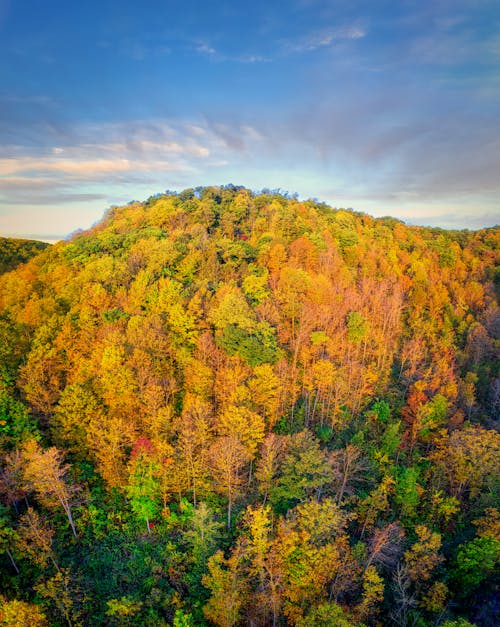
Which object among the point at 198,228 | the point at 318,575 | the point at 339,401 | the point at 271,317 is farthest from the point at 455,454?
the point at 198,228

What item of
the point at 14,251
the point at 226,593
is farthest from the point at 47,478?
the point at 14,251

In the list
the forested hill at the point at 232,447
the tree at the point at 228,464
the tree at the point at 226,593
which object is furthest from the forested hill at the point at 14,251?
the tree at the point at 226,593

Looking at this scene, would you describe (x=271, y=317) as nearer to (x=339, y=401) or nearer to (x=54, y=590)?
(x=339, y=401)

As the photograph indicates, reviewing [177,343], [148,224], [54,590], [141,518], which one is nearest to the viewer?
[54,590]

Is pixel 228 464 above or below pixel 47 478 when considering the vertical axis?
above

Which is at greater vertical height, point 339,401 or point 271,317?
point 271,317

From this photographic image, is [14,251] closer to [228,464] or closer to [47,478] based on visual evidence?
[47,478]

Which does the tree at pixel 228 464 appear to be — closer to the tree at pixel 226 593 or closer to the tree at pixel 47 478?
the tree at pixel 226 593
